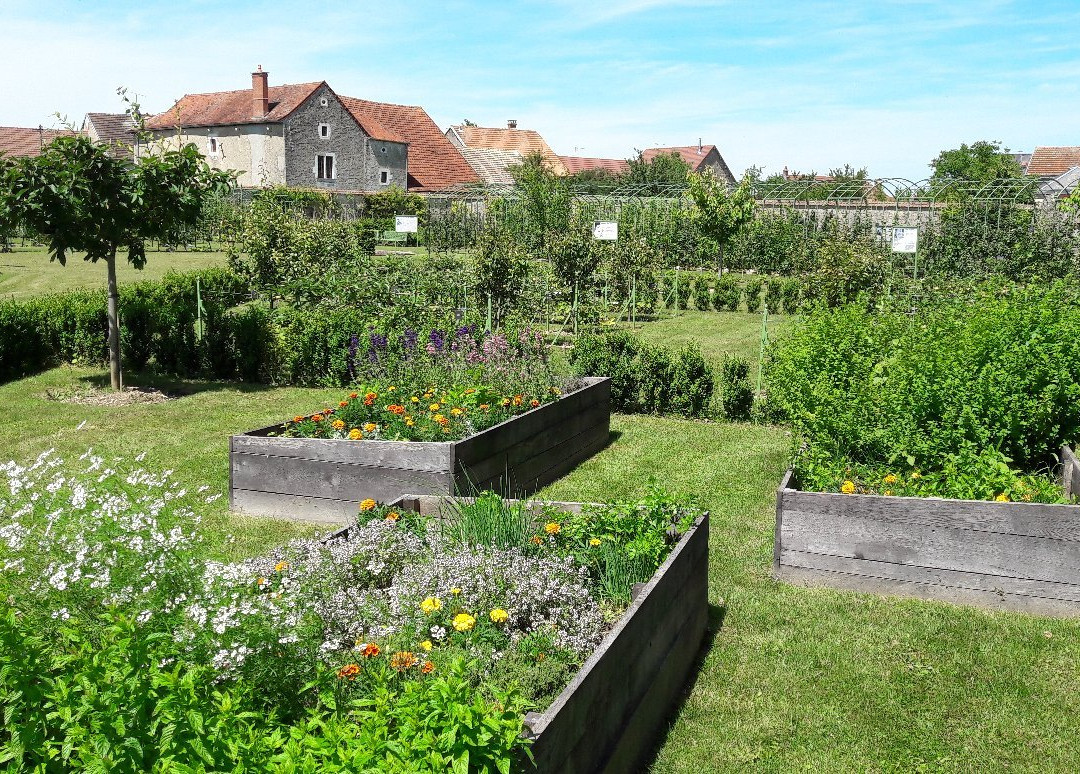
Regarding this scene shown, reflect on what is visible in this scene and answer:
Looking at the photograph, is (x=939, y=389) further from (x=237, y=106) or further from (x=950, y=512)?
(x=237, y=106)

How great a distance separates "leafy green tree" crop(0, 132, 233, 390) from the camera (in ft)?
30.4

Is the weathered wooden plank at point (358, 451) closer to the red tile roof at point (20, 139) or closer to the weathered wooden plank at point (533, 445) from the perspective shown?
the weathered wooden plank at point (533, 445)

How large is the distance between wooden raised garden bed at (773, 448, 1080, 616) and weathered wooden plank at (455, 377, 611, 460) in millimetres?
2151

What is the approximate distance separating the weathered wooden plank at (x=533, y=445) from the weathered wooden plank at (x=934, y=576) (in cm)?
219

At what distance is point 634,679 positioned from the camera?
11.9 ft

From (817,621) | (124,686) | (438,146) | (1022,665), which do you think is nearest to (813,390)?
(817,621)

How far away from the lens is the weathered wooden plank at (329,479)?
6160 mm

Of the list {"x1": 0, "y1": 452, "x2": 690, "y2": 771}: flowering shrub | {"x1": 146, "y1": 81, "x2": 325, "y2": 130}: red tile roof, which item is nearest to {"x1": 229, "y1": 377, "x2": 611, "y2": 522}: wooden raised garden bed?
{"x1": 0, "y1": 452, "x2": 690, "y2": 771}: flowering shrub

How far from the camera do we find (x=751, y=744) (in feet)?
12.5

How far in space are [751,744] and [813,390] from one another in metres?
2.62

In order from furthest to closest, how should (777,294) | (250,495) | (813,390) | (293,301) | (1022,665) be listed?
(777,294)
(293,301)
(250,495)
(813,390)
(1022,665)

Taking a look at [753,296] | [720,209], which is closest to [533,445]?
[753,296]

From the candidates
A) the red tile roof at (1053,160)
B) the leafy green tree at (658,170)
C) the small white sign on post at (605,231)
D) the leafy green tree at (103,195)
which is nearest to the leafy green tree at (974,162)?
the red tile roof at (1053,160)

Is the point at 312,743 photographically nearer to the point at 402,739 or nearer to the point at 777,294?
the point at 402,739
